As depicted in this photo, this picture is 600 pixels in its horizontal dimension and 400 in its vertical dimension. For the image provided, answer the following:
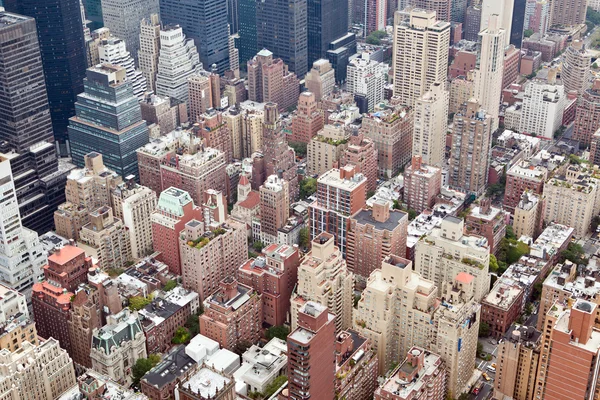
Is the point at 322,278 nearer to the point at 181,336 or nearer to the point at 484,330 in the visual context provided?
the point at 181,336

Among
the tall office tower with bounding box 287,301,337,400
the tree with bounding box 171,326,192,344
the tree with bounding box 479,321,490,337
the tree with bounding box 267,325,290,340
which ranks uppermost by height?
the tall office tower with bounding box 287,301,337,400

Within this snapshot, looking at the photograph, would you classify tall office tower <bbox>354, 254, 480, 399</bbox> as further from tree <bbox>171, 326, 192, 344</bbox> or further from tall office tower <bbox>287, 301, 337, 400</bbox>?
tree <bbox>171, 326, 192, 344</bbox>

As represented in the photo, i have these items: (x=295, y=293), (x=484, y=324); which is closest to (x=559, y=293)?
(x=484, y=324)

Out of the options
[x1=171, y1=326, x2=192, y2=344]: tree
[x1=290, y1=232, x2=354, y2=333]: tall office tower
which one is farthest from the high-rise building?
[x1=290, y1=232, x2=354, y2=333]: tall office tower

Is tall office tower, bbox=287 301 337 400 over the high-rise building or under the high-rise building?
over

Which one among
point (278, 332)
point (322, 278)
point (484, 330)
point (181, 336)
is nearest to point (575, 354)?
point (484, 330)

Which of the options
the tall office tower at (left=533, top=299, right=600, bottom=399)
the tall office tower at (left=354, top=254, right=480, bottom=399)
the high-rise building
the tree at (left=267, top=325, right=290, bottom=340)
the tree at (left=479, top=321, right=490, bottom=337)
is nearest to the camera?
the tall office tower at (left=533, top=299, right=600, bottom=399)

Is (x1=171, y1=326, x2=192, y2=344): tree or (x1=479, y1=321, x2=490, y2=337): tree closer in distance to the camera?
(x1=171, y1=326, x2=192, y2=344): tree

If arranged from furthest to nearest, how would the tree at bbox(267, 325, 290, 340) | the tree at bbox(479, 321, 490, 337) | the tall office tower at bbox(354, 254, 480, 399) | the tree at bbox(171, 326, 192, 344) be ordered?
1. the tree at bbox(479, 321, 490, 337)
2. the tree at bbox(171, 326, 192, 344)
3. the tree at bbox(267, 325, 290, 340)
4. the tall office tower at bbox(354, 254, 480, 399)
